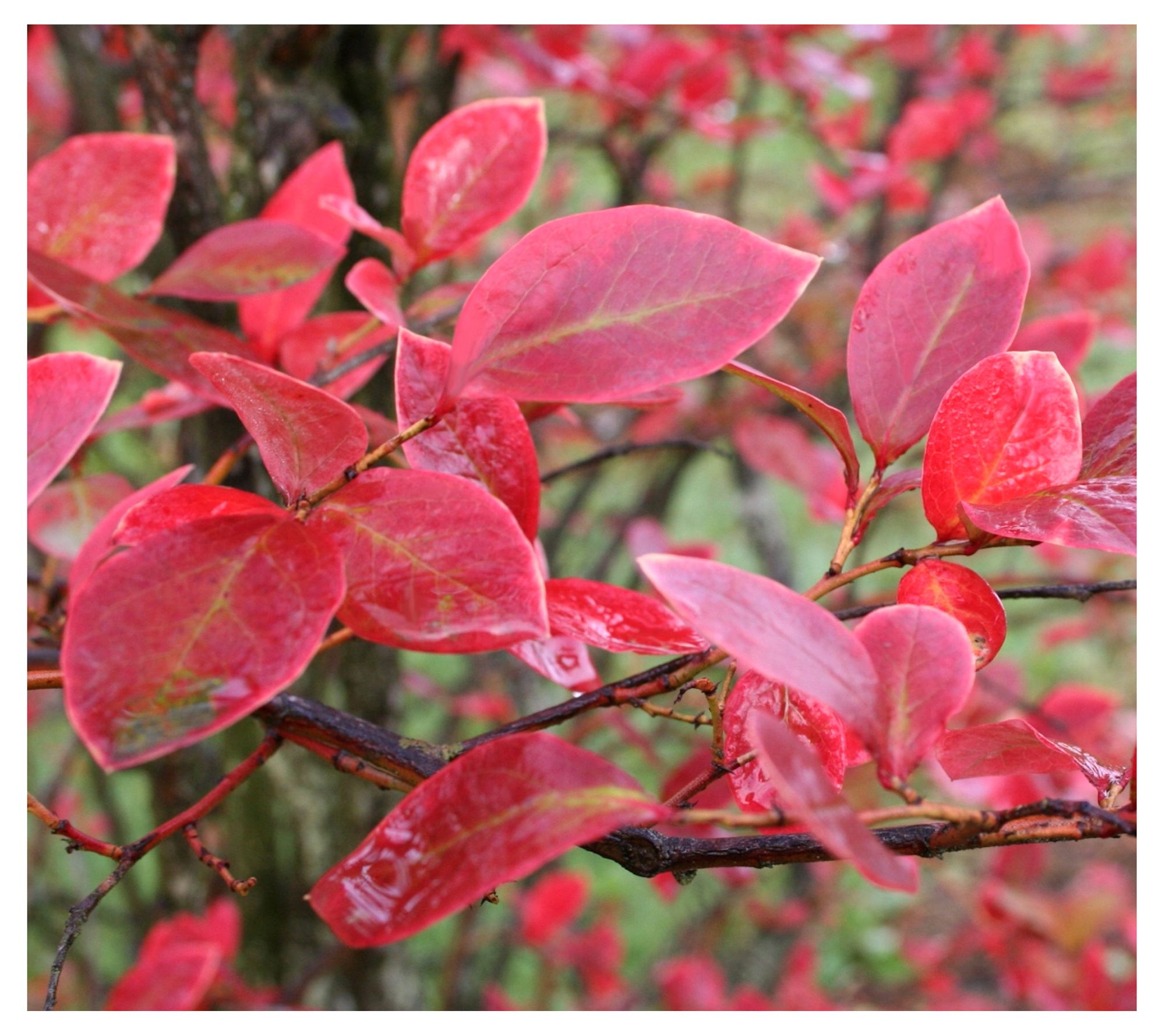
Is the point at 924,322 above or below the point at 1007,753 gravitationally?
above

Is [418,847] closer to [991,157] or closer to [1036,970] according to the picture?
[1036,970]

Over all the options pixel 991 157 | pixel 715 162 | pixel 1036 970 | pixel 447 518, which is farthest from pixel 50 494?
pixel 715 162

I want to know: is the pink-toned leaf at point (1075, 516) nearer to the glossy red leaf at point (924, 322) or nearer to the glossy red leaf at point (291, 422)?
the glossy red leaf at point (924, 322)

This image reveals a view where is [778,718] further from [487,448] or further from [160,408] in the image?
[160,408]

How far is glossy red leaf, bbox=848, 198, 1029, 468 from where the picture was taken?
0.34 metres

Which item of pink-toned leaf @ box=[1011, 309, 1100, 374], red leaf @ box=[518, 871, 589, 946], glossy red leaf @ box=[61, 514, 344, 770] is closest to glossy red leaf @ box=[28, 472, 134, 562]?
glossy red leaf @ box=[61, 514, 344, 770]

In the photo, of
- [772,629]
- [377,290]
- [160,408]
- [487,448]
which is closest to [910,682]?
[772,629]

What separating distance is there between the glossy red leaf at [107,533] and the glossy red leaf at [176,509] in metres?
0.02

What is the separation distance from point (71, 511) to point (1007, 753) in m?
0.45

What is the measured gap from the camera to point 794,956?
1530 millimetres

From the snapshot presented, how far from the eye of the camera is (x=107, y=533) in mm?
356

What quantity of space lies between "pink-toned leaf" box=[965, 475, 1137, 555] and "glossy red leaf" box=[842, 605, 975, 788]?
0.04 meters

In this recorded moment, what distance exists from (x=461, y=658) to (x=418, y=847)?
152 cm

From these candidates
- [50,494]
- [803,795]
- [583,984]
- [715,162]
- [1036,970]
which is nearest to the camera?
[803,795]
